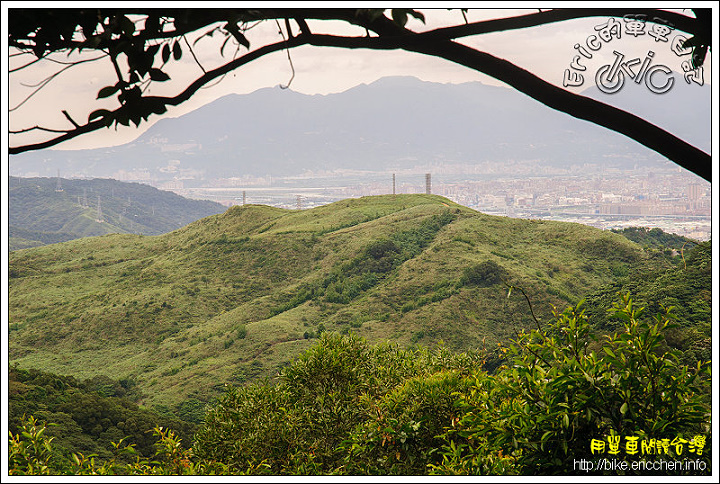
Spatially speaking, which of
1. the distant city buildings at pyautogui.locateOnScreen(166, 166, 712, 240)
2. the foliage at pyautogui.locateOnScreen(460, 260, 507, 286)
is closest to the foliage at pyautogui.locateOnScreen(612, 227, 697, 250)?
the foliage at pyautogui.locateOnScreen(460, 260, 507, 286)

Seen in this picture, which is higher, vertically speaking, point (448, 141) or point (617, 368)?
point (448, 141)

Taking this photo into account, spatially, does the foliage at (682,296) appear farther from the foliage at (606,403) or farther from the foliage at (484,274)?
the foliage at (484,274)

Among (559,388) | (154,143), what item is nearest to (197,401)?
(154,143)

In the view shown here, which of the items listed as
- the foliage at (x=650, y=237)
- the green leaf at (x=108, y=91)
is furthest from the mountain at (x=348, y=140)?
the green leaf at (x=108, y=91)

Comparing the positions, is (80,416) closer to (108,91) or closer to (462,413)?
(462,413)

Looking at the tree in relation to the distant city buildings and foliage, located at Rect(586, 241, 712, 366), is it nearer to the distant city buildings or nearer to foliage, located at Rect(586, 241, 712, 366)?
the distant city buildings

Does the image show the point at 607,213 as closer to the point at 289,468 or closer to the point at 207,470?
the point at 289,468

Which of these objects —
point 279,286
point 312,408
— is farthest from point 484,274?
point 312,408
